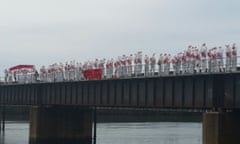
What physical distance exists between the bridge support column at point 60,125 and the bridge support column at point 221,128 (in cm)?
3158

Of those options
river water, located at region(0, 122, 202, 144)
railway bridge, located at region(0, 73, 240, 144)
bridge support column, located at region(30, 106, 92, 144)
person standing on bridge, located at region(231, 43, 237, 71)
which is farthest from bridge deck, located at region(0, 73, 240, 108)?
river water, located at region(0, 122, 202, 144)

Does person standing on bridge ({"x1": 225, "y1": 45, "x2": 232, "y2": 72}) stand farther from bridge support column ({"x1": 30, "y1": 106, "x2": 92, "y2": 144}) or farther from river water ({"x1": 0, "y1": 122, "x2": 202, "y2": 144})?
bridge support column ({"x1": 30, "y1": 106, "x2": 92, "y2": 144})

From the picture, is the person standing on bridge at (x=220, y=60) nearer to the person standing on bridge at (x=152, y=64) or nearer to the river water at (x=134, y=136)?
the person standing on bridge at (x=152, y=64)

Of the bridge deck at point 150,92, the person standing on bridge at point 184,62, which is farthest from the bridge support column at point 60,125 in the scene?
the person standing on bridge at point 184,62

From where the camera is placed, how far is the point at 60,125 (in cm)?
7644

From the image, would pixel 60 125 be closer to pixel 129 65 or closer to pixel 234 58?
pixel 129 65

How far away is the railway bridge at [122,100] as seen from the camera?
46344 millimetres

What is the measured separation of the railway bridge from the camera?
46.3m

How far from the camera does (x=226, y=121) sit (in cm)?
4678

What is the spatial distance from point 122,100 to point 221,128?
15.1 m

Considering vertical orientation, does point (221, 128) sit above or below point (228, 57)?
below

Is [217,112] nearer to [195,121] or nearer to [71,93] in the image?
[71,93]

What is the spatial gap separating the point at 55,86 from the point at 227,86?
32797 mm

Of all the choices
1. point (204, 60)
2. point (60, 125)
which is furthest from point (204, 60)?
point (60, 125)
